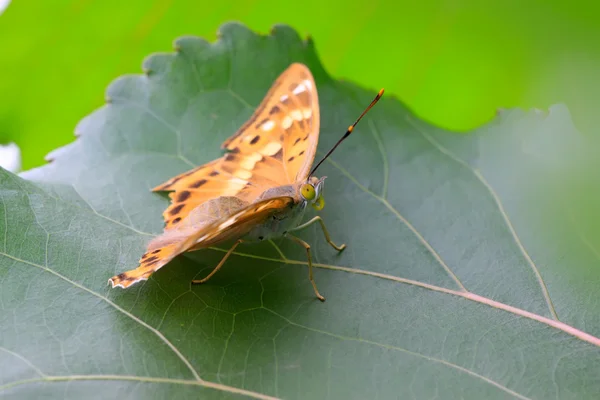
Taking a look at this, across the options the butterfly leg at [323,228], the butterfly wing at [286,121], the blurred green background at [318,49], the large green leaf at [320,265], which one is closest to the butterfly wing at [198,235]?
the large green leaf at [320,265]

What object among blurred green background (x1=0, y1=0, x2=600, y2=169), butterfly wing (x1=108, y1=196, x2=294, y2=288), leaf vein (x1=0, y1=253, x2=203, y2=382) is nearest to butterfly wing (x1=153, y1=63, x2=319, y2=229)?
butterfly wing (x1=108, y1=196, x2=294, y2=288)

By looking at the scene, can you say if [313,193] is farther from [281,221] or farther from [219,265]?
[219,265]

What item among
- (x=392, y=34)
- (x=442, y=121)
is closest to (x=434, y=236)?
(x=442, y=121)

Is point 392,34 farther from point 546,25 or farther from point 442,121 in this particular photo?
point 546,25

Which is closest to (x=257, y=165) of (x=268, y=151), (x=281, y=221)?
(x=268, y=151)

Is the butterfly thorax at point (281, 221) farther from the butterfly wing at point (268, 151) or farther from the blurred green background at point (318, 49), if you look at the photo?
the blurred green background at point (318, 49)
